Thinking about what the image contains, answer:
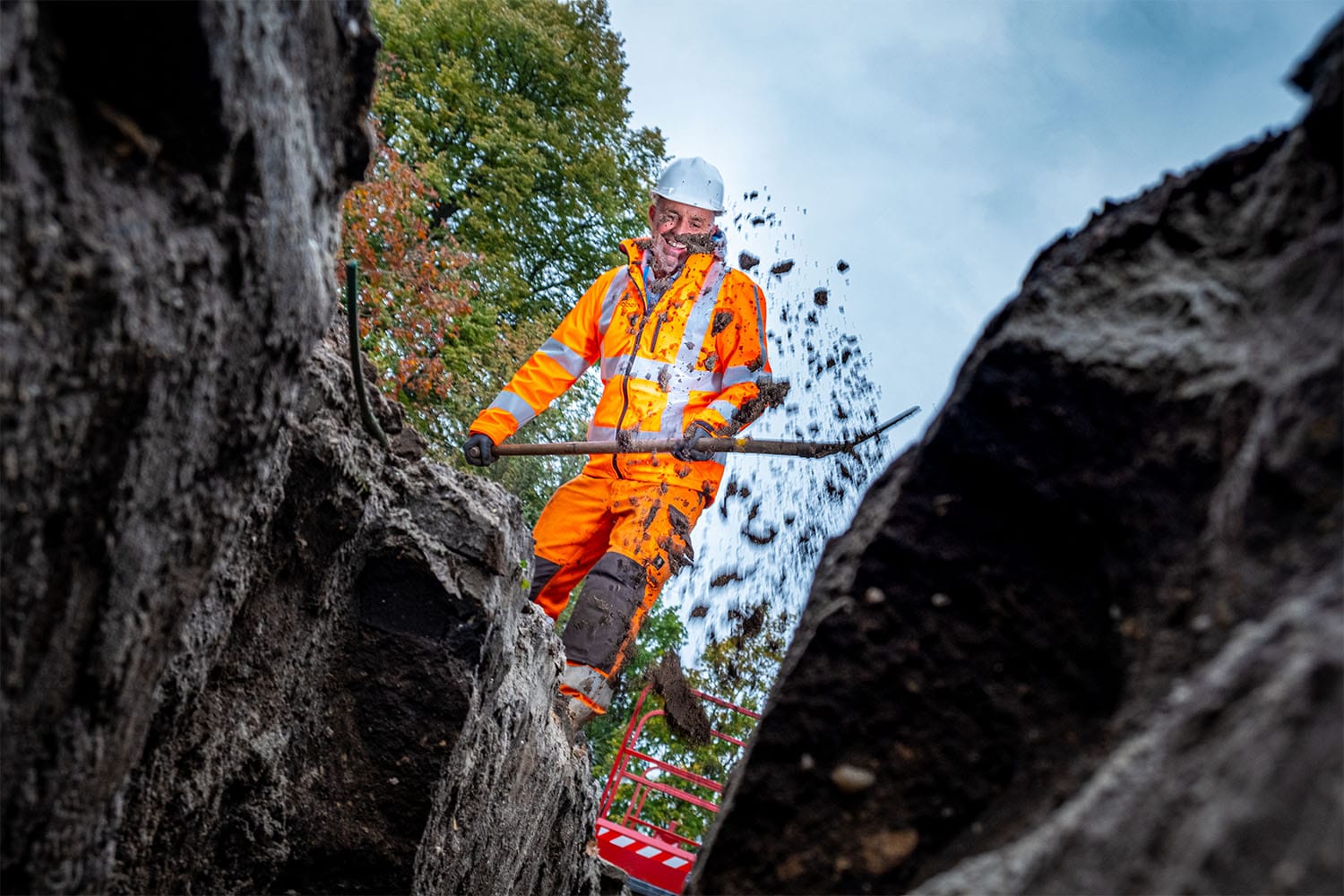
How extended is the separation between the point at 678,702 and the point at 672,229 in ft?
10.2

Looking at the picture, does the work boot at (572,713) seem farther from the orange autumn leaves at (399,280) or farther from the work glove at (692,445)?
the orange autumn leaves at (399,280)

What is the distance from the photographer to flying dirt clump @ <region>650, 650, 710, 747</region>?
7539mm

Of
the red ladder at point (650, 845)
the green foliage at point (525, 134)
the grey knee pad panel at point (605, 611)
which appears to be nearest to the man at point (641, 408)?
the grey knee pad panel at point (605, 611)

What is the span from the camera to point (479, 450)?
20.6 feet

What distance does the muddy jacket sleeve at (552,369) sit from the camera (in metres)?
6.46

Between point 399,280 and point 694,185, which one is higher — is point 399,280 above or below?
above

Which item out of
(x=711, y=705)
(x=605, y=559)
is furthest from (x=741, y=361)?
(x=711, y=705)

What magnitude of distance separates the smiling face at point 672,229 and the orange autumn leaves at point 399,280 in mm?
5194

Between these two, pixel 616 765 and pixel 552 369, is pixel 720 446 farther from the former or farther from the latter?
pixel 616 765

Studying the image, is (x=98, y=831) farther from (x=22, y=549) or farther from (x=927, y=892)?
(x=927, y=892)

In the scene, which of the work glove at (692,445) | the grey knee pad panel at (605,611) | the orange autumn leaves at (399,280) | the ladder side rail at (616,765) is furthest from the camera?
the orange autumn leaves at (399,280)

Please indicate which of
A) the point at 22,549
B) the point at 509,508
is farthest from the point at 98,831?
the point at 509,508

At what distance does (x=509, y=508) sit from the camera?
163 inches

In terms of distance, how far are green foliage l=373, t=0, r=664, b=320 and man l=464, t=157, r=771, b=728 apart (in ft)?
32.5
